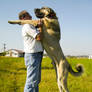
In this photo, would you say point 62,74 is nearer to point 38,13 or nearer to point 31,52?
point 31,52

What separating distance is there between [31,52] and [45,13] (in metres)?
0.85

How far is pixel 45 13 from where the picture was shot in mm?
3748

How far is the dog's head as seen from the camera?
3.71 m

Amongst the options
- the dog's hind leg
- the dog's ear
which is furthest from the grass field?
the dog's ear

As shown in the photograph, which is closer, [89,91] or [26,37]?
[26,37]

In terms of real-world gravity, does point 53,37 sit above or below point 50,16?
below

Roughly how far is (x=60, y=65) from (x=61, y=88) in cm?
52

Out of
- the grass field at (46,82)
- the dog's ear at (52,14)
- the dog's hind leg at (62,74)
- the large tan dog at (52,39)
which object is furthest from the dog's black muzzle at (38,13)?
the grass field at (46,82)

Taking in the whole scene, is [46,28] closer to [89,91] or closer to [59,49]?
[59,49]

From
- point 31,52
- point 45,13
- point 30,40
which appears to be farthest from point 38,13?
point 31,52

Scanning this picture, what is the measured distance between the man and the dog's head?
0.24 m

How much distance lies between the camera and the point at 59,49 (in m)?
3.79

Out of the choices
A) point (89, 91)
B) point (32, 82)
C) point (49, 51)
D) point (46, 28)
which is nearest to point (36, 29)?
point (46, 28)

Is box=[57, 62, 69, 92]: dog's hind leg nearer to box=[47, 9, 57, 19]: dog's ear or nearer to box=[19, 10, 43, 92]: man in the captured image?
box=[19, 10, 43, 92]: man
